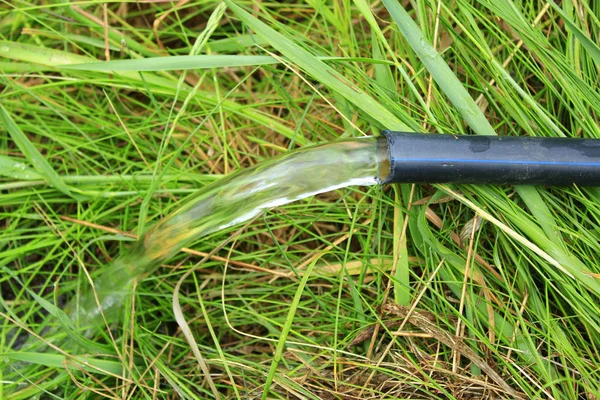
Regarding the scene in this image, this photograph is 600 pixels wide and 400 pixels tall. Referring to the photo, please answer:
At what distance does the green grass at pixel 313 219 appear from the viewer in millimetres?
1280

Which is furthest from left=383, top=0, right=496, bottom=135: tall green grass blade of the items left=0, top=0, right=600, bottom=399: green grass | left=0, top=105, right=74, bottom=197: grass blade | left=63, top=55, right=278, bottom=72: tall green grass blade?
left=0, top=105, right=74, bottom=197: grass blade

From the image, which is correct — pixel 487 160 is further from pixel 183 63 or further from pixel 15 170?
pixel 15 170

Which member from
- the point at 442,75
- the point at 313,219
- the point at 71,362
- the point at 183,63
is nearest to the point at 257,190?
the point at 313,219

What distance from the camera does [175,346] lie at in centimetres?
150

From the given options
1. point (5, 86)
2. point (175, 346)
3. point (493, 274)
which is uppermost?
point (5, 86)

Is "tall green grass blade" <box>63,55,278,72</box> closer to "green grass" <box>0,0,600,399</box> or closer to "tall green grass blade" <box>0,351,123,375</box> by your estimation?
"green grass" <box>0,0,600,399</box>

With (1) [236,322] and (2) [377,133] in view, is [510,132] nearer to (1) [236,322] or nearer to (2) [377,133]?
(2) [377,133]

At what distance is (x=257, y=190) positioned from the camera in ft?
4.29

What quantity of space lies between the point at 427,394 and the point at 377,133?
1.91 ft

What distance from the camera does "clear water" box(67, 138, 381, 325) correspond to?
1271 millimetres

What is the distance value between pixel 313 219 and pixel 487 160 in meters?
0.43

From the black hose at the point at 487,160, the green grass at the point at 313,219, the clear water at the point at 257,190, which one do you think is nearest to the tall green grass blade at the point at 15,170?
the green grass at the point at 313,219

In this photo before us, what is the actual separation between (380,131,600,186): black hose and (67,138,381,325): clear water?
0.22 ft

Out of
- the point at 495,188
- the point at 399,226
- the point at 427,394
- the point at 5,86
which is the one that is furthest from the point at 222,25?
the point at 427,394
